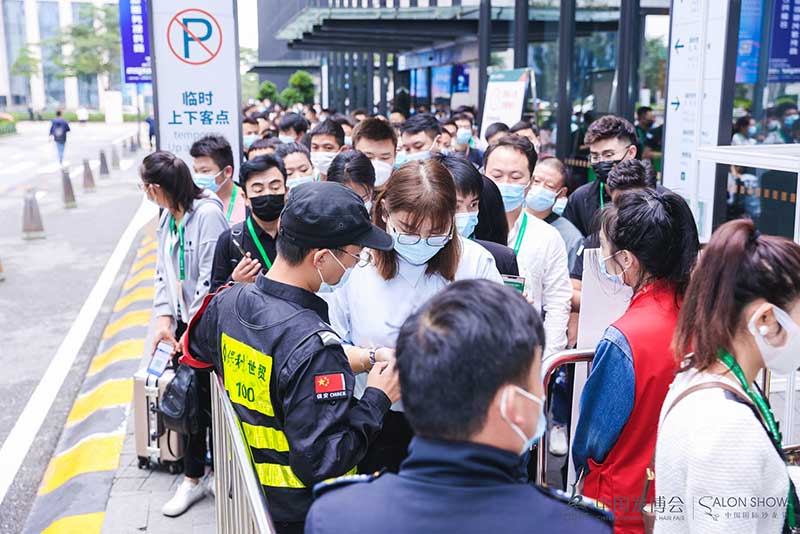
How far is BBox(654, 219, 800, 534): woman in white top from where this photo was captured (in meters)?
1.84

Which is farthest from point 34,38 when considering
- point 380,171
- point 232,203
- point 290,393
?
point 290,393

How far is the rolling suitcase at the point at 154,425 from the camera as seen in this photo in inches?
194

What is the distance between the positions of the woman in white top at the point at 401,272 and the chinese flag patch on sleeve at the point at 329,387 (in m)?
0.59

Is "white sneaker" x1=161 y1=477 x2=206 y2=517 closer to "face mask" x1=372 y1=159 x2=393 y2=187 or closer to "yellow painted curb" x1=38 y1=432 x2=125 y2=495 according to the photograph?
"yellow painted curb" x1=38 y1=432 x2=125 y2=495

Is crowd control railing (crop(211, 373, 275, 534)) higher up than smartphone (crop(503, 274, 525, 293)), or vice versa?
smartphone (crop(503, 274, 525, 293))

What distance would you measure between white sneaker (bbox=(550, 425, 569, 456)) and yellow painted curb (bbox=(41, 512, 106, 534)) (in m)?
2.66

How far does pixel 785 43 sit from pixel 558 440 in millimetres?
4491

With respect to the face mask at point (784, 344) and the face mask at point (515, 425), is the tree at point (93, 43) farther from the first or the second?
the face mask at point (515, 425)

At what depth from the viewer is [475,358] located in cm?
145

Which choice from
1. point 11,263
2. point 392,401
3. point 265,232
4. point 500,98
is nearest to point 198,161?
point 265,232

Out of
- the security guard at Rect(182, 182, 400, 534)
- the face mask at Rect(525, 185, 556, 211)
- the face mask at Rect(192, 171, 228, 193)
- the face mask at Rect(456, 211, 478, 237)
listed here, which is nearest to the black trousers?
the security guard at Rect(182, 182, 400, 534)

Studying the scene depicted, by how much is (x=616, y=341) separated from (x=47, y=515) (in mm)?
3807

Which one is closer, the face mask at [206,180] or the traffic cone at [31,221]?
the face mask at [206,180]

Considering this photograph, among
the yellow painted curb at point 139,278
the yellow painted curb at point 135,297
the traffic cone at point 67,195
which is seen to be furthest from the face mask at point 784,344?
the traffic cone at point 67,195
